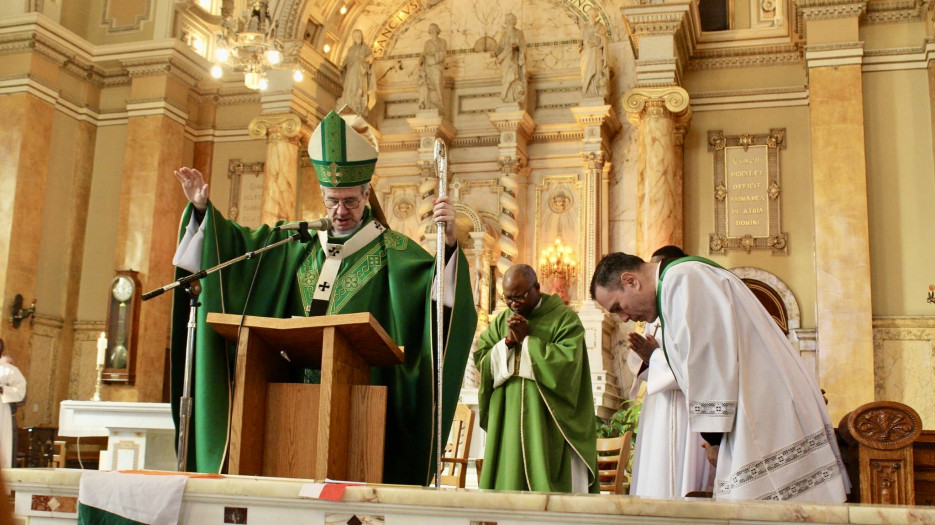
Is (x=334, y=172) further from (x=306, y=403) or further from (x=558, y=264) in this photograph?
(x=558, y=264)

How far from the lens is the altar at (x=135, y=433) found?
7117 millimetres

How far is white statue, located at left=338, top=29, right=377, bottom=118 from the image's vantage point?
1394 centimetres

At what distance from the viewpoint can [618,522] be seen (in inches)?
94.3

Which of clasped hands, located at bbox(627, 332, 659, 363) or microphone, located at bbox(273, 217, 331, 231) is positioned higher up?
microphone, located at bbox(273, 217, 331, 231)

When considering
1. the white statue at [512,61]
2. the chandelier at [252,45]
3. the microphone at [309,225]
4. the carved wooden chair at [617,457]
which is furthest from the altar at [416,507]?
the white statue at [512,61]

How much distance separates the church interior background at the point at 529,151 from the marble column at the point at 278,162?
28mm

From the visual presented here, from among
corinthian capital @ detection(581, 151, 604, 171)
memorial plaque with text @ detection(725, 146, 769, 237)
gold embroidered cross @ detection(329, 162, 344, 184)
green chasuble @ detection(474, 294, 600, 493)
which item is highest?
corinthian capital @ detection(581, 151, 604, 171)

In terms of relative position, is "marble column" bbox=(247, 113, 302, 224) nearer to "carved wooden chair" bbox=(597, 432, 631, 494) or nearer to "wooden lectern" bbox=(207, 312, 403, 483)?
"carved wooden chair" bbox=(597, 432, 631, 494)

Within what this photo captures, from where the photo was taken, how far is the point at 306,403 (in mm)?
3213

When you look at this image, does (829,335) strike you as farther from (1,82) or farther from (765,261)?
(1,82)

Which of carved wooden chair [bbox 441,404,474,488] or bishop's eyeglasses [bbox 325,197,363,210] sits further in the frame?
carved wooden chair [bbox 441,404,474,488]

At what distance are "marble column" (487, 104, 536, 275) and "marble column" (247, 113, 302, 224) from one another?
2781 mm

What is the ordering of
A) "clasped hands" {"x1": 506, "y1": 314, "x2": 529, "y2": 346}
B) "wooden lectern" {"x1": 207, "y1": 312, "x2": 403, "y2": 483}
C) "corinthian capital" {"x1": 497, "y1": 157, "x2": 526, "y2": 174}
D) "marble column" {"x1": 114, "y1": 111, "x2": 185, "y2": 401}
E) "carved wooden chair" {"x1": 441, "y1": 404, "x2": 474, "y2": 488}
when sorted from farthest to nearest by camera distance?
"corinthian capital" {"x1": 497, "y1": 157, "x2": 526, "y2": 174}, "marble column" {"x1": 114, "y1": 111, "x2": 185, "y2": 401}, "carved wooden chair" {"x1": 441, "y1": 404, "x2": 474, "y2": 488}, "clasped hands" {"x1": 506, "y1": 314, "x2": 529, "y2": 346}, "wooden lectern" {"x1": 207, "y1": 312, "x2": 403, "y2": 483}

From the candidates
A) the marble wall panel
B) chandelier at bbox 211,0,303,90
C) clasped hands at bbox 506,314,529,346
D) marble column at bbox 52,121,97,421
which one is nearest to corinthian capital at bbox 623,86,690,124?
the marble wall panel
